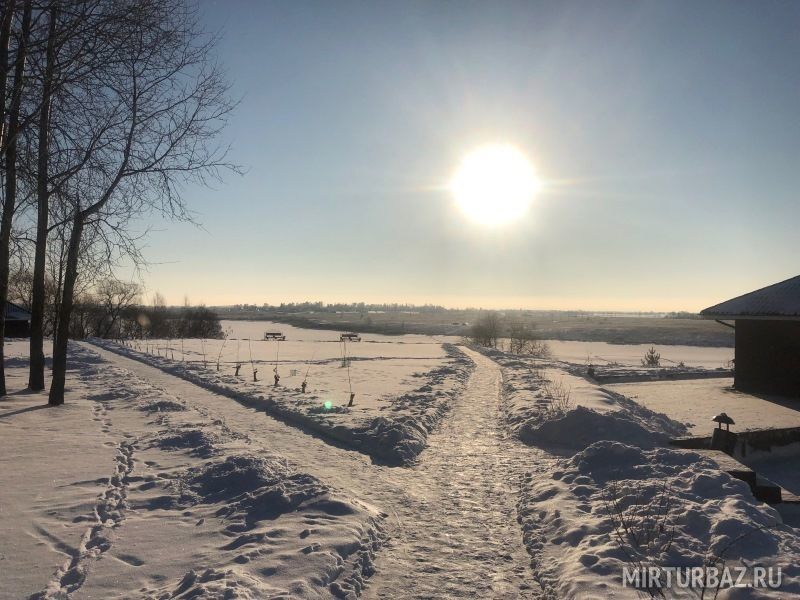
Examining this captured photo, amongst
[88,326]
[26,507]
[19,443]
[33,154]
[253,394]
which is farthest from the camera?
[88,326]

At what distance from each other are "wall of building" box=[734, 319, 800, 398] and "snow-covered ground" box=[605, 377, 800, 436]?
53 centimetres

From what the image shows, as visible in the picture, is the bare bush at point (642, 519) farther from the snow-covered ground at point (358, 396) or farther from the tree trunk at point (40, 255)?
the tree trunk at point (40, 255)

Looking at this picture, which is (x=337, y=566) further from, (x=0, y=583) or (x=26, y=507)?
(x=26, y=507)

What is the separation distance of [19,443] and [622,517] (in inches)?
343

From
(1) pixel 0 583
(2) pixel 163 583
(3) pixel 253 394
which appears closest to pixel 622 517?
(2) pixel 163 583

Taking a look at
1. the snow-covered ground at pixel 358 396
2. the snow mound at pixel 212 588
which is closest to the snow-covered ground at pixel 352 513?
the snow mound at pixel 212 588

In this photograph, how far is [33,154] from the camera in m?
7.18

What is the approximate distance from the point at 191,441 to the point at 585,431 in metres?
6.89

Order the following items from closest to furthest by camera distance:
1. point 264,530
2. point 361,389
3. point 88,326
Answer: point 264,530 < point 361,389 < point 88,326

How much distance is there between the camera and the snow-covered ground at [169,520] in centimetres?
404

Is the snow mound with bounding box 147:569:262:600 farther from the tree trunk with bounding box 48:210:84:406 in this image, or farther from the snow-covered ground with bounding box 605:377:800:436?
the snow-covered ground with bounding box 605:377:800:436

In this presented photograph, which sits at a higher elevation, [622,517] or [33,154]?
[33,154]

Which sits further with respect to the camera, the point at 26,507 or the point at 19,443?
the point at 19,443

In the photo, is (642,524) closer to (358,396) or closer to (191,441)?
(191,441)
